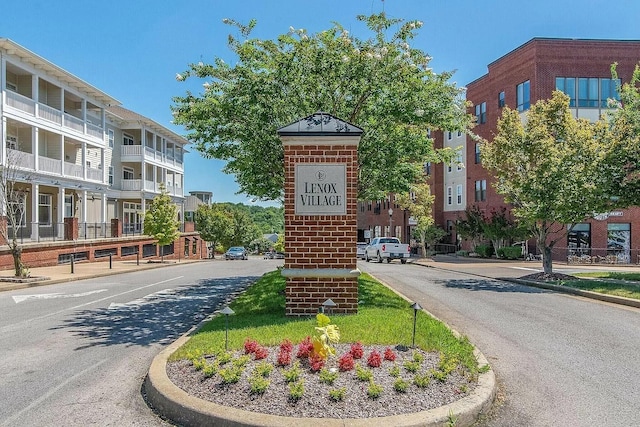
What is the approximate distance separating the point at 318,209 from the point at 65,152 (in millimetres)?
29656

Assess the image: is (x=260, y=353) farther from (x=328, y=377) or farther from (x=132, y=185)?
(x=132, y=185)

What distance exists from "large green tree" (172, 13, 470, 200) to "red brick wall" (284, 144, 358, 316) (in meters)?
2.58

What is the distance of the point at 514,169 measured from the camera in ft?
69.4

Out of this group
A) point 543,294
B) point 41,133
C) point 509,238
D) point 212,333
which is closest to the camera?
point 212,333

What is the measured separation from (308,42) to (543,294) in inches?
393

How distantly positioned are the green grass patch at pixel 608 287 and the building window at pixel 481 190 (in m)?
25.4

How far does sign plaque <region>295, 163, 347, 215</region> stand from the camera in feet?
29.2

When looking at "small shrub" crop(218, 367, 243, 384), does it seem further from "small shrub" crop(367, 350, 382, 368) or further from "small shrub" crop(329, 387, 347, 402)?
"small shrub" crop(367, 350, 382, 368)

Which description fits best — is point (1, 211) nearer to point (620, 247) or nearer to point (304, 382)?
point (304, 382)

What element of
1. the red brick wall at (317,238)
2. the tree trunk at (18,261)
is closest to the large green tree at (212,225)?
Result: the tree trunk at (18,261)

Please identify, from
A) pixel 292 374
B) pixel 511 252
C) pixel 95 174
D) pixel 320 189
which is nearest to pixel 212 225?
pixel 95 174

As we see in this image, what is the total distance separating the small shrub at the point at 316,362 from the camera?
559 centimetres

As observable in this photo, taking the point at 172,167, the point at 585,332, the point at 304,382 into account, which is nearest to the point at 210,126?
the point at 304,382

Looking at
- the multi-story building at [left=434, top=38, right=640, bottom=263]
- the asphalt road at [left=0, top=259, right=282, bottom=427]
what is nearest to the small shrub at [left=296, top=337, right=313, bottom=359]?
the asphalt road at [left=0, top=259, right=282, bottom=427]
